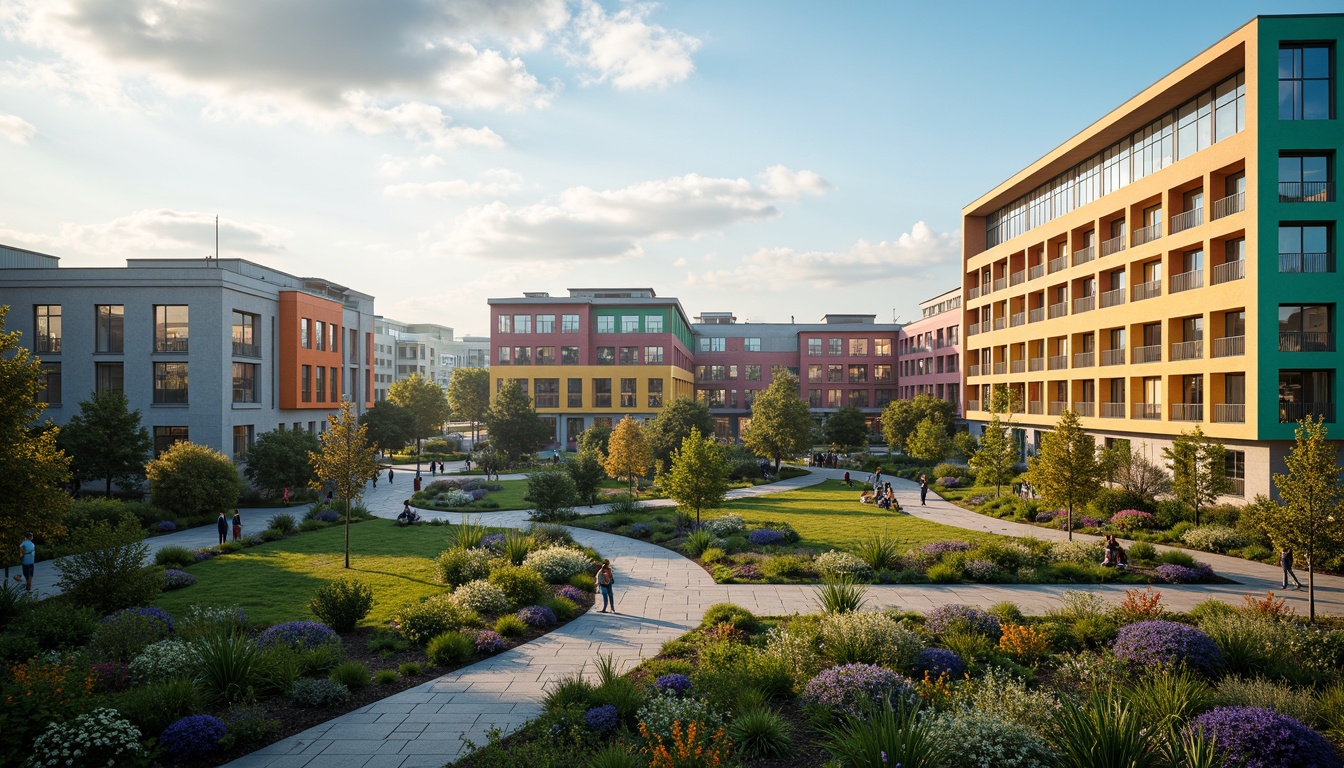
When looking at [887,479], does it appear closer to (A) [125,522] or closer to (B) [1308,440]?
(B) [1308,440]

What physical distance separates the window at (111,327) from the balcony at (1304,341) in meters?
58.3

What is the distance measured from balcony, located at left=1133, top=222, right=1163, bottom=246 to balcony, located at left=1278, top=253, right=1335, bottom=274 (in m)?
6.31

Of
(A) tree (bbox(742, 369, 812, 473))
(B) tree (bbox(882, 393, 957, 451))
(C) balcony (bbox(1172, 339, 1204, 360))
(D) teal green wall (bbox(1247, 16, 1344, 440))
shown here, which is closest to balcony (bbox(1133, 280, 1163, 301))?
(C) balcony (bbox(1172, 339, 1204, 360))

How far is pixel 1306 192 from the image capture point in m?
27.4

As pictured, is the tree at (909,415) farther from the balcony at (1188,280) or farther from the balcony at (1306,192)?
the balcony at (1306,192)

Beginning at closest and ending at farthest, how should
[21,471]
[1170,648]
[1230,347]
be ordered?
[1170,648], [21,471], [1230,347]

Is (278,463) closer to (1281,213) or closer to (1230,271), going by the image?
(1230,271)

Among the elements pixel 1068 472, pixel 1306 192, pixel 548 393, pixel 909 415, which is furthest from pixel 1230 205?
pixel 548 393

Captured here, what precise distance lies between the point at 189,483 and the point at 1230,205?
161 ft

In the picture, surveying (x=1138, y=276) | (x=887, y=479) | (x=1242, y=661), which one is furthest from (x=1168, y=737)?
(x=887, y=479)

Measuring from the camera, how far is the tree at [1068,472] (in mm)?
26625

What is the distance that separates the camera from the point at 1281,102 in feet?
89.8

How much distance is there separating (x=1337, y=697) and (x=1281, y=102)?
28.8 metres

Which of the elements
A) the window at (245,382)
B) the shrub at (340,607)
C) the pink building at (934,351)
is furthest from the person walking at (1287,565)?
the window at (245,382)
